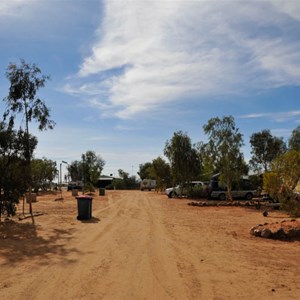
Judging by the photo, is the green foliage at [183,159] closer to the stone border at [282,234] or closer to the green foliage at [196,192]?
the green foliage at [196,192]

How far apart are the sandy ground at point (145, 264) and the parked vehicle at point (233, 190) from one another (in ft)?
64.7

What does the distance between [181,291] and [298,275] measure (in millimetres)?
2565

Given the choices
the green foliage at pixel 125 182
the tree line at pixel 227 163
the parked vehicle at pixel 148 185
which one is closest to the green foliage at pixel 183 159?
the tree line at pixel 227 163

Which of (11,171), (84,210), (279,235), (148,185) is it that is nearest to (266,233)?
(279,235)

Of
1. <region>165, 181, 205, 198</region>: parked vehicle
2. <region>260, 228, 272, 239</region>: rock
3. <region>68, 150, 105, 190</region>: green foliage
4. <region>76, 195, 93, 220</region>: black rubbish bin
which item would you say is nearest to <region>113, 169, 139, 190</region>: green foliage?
<region>68, 150, 105, 190</region>: green foliage

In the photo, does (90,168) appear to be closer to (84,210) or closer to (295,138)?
(295,138)

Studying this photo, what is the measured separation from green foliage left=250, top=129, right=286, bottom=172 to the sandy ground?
1820 inches

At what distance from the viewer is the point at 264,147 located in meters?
58.7

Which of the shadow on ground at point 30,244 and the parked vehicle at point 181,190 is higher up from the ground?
the parked vehicle at point 181,190

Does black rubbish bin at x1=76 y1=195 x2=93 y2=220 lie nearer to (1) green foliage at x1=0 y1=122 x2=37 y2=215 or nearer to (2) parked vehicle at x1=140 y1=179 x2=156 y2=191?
(1) green foliage at x1=0 y1=122 x2=37 y2=215

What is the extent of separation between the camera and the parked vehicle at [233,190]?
3362 centimetres

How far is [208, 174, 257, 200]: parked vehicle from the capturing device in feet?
110

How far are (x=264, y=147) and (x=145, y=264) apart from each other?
53.1m

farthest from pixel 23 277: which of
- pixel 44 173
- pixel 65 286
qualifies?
pixel 44 173
